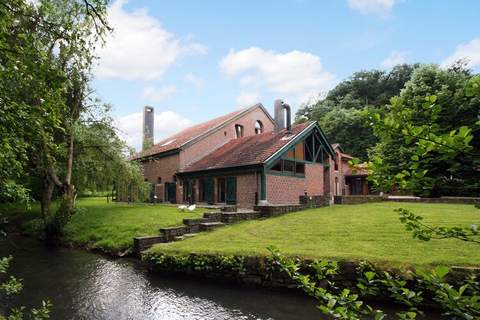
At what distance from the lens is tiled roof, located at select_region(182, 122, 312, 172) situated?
789 inches

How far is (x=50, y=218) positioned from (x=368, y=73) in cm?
5117

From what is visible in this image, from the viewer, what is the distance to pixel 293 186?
2142 cm

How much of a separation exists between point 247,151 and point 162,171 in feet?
27.5

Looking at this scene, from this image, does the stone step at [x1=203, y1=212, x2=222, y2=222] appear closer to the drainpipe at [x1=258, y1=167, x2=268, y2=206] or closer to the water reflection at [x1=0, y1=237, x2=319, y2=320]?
the water reflection at [x1=0, y1=237, x2=319, y2=320]

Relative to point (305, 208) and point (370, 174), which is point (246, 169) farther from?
point (370, 174)

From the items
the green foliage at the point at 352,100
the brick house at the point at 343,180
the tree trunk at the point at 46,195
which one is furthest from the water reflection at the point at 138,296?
the green foliage at the point at 352,100

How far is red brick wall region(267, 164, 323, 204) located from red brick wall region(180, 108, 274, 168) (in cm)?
783

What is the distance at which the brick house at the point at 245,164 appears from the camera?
19.9m

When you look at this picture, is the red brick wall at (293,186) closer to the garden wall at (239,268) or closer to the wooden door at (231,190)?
the wooden door at (231,190)

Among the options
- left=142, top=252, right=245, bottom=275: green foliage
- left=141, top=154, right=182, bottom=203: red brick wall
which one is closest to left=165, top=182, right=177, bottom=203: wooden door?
left=141, top=154, right=182, bottom=203: red brick wall

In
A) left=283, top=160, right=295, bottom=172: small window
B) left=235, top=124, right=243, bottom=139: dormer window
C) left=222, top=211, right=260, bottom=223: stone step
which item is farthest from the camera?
left=235, top=124, right=243, bottom=139: dormer window

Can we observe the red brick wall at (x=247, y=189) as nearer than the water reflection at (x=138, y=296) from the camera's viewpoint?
No

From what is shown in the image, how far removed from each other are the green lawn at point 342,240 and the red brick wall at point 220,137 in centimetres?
1161

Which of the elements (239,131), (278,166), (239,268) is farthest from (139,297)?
(239,131)
